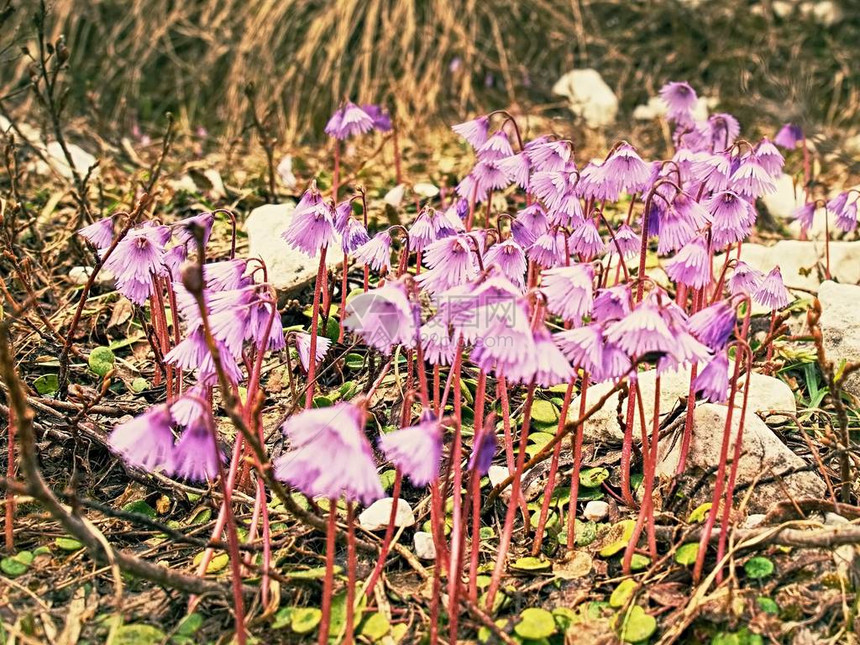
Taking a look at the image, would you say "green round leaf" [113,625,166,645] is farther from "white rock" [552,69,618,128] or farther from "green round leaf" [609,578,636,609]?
"white rock" [552,69,618,128]

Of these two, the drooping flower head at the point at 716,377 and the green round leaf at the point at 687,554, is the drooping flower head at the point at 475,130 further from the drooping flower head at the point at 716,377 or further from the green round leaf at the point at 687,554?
the green round leaf at the point at 687,554

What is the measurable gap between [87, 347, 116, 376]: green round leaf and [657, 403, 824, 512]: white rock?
1.67 m

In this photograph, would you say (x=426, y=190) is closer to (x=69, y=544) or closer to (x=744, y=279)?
(x=744, y=279)

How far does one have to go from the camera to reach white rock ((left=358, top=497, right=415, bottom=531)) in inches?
77.1

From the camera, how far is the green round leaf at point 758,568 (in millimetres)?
1782

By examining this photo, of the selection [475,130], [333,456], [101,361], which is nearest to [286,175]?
[475,130]

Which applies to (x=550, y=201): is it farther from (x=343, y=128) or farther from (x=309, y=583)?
(x=309, y=583)

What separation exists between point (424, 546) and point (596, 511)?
440mm

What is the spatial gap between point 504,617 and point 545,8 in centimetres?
527

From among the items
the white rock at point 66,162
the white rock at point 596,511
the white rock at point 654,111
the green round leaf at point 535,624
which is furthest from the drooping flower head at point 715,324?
the white rock at point 654,111

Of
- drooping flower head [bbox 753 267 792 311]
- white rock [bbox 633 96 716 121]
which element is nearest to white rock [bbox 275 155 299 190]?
white rock [bbox 633 96 716 121]

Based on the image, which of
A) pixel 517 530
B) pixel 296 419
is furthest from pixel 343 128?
pixel 296 419

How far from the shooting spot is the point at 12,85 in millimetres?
5699

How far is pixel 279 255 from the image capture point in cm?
289
